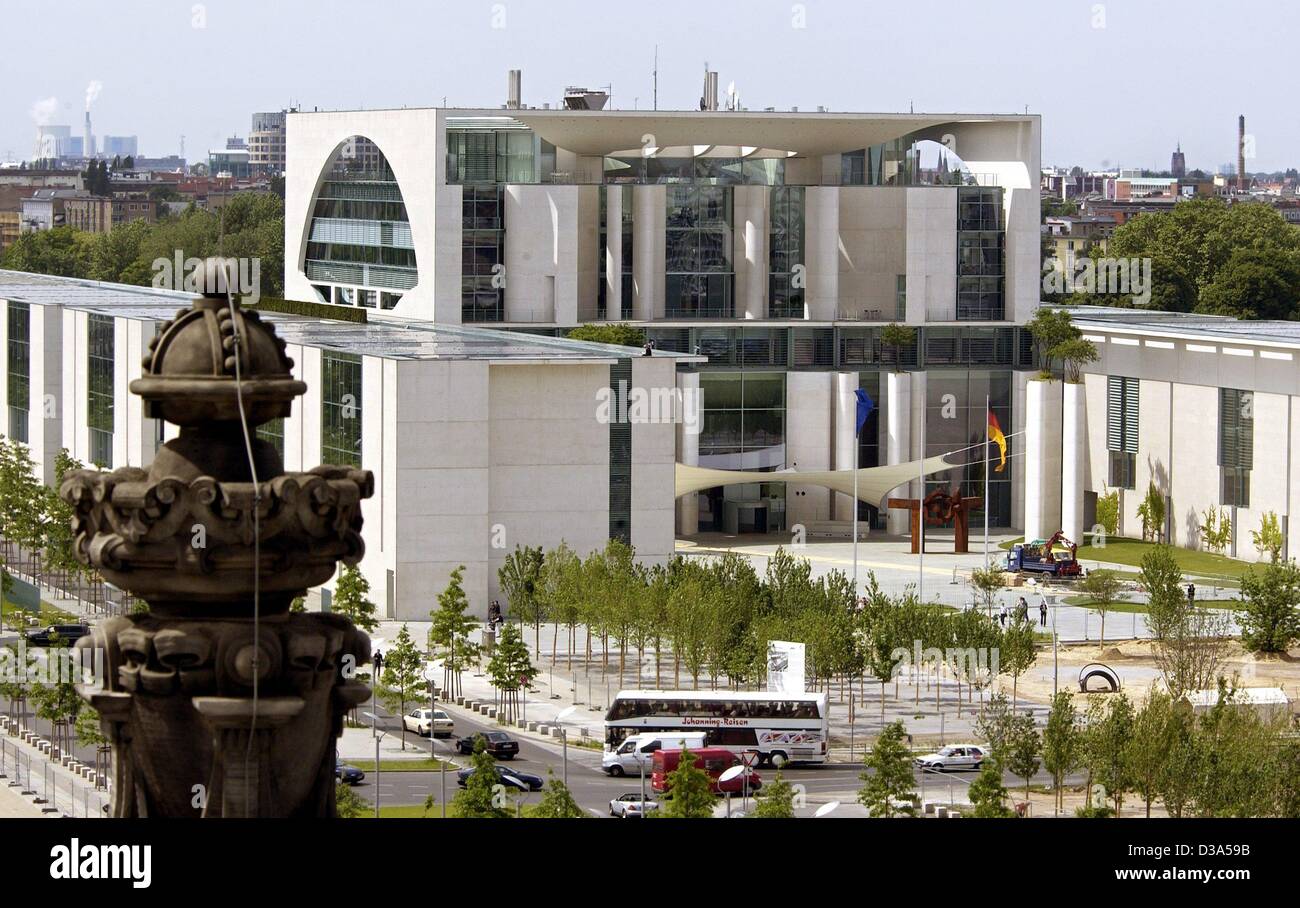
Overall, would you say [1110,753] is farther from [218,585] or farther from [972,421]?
[972,421]

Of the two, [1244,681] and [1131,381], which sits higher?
[1131,381]

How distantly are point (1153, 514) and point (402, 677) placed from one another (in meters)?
32.7

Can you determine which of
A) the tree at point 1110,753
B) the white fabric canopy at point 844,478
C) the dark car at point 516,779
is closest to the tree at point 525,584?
the white fabric canopy at point 844,478

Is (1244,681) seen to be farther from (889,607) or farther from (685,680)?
(685,680)

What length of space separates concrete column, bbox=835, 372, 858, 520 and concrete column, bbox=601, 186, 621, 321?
23.8 ft

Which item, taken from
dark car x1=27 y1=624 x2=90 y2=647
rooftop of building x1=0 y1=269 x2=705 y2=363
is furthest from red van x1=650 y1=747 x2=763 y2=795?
rooftop of building x1=0 y1=269 x2=705 y2=363

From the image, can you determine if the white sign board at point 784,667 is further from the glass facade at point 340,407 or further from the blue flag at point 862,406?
the blue flag at point 862,406

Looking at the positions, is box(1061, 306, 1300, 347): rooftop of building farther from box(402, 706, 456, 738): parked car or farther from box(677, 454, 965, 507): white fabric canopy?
box(402, 706, 456, 738): parked car

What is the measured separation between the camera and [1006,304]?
8112cm

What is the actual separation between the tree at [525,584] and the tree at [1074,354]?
72.0ft
